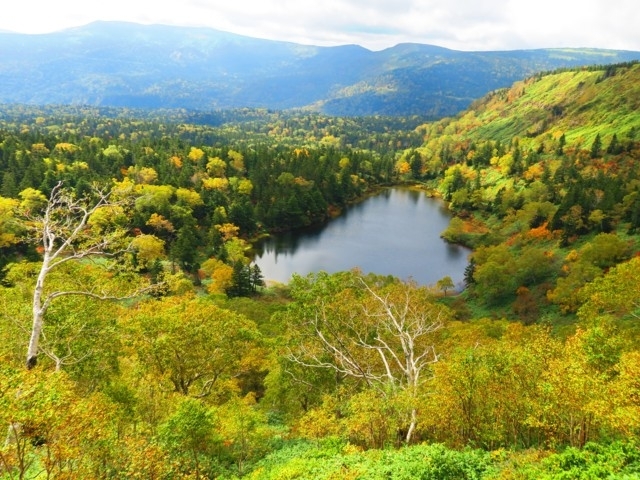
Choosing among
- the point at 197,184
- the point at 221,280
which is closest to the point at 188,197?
the point at 197,184

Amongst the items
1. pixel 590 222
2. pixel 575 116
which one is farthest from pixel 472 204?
pixel 575 116

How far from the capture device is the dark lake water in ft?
314

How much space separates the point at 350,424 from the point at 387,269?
7603 centimetres

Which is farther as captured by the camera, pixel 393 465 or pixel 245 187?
pixel 245 187

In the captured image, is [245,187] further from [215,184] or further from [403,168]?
[403,168]

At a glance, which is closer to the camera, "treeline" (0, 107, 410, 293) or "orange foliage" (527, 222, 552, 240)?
"orange foliage" (527, 222, 552, 240)

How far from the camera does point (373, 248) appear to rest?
109 metres

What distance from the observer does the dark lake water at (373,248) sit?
9581cm

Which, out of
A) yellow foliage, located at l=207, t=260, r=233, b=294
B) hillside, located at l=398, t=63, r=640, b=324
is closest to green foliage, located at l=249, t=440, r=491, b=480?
hillside, located at l=398, t=63, r=640, b=324

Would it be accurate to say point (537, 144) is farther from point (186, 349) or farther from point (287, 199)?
point (186, 349)

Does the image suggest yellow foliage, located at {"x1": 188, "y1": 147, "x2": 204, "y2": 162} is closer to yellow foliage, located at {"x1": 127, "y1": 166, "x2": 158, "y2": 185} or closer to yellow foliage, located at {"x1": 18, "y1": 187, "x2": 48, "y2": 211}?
yellow foliage, located at {"x1": 127, "y1": 166, "x2": 158, "y2": 185}

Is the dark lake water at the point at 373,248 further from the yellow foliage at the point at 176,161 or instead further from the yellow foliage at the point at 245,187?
the yellow foliage at the point at 176,161

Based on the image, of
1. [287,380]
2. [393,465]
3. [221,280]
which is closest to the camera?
[393,465]

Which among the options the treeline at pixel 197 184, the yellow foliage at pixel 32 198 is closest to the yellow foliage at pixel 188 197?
the treeline at pixel 197 184
